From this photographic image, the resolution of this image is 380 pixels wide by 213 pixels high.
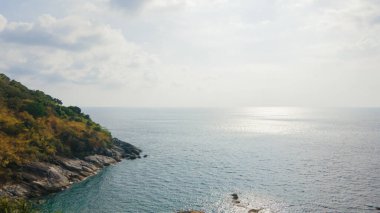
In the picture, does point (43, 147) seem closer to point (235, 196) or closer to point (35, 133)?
point (35, 133)

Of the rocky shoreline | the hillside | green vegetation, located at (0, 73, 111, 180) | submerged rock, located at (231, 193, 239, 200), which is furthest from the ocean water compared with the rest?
green vegetation, located at (0, 73, 111, 180)

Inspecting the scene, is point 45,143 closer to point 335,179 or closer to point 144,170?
point 144,170

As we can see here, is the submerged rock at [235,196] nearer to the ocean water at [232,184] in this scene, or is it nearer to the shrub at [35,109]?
the ocean water at [232,184]

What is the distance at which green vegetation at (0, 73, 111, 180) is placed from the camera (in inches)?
3182

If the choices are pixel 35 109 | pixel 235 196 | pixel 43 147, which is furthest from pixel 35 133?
pixel 235 196

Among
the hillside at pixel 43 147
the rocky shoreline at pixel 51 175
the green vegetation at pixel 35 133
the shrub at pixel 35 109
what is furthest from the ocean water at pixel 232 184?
the shrub at pixel 35 109

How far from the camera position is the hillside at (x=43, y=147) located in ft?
244

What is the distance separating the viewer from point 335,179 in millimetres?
87125

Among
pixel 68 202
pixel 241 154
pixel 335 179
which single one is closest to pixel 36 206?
pixel 68 202

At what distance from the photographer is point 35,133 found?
94.1 meters

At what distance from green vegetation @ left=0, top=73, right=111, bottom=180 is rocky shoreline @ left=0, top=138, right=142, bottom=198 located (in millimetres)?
2701

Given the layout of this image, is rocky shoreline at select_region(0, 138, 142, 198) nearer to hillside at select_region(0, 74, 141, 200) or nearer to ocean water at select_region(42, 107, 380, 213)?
hillside at select_region(0, 74, 141, 200)

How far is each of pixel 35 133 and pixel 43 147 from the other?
719 centimetres

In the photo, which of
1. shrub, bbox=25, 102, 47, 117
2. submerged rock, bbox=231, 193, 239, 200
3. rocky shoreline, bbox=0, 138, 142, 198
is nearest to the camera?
submerged rock, bbox=231, 193, 239, 200
